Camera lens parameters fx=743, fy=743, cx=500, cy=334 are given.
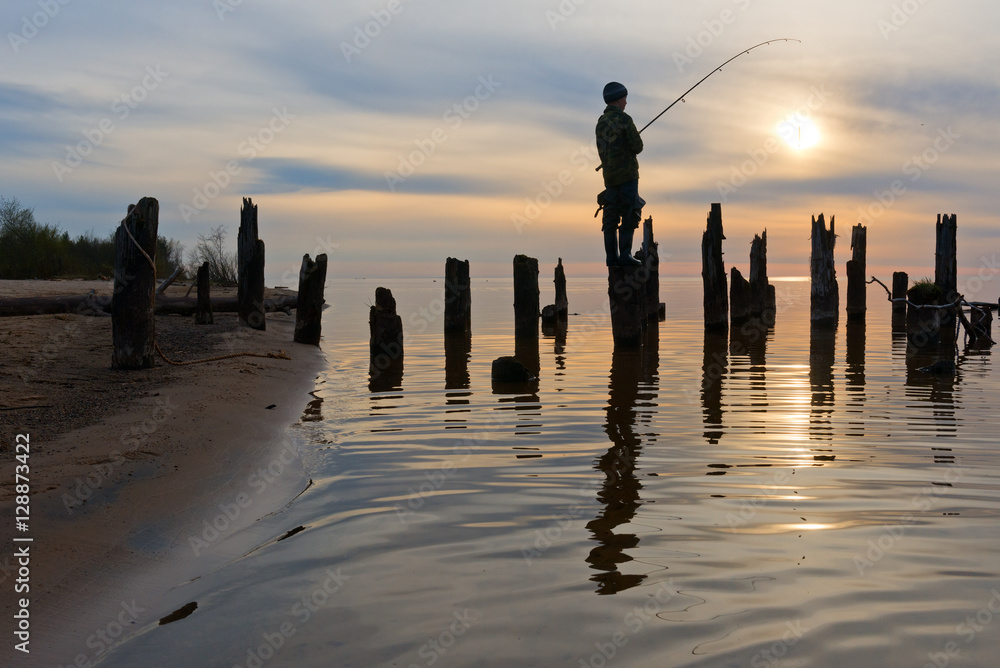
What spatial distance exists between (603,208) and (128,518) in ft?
28.4

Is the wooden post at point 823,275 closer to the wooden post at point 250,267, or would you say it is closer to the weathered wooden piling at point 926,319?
the weathered wooden piling at point 926,319

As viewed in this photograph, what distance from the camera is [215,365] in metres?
10.5

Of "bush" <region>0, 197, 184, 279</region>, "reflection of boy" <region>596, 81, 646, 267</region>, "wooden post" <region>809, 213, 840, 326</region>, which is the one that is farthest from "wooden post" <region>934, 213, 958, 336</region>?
"bush" <region>0, 197, 184, 279</region>

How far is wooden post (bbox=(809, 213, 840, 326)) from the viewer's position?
19.2 m

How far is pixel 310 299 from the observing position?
50.7ft

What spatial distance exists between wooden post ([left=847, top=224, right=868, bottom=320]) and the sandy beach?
1692 cm

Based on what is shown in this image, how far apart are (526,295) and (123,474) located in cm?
1305

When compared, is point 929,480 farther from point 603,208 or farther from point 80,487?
point 603,208

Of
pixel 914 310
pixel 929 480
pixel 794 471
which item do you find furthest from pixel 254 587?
pixel 914 310

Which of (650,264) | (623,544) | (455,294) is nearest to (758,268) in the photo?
(650,264)

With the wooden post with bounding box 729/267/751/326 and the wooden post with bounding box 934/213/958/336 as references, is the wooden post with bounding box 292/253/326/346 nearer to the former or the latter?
the wooden post with bounding box 729/267/751/326

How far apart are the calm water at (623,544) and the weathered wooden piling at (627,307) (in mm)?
4173

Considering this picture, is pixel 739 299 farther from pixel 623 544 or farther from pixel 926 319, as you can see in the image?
pixel 623 544

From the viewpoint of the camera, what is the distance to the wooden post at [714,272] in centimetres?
1775
